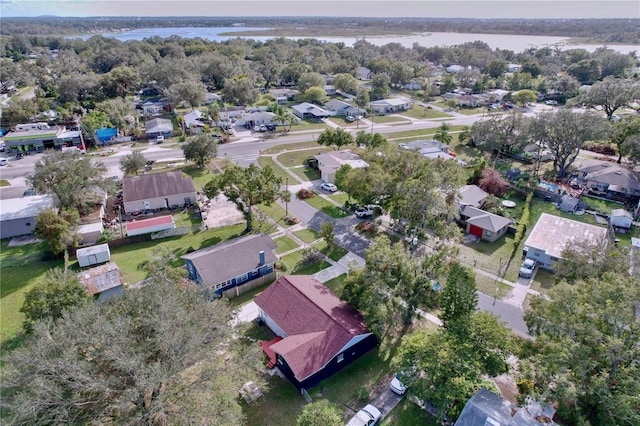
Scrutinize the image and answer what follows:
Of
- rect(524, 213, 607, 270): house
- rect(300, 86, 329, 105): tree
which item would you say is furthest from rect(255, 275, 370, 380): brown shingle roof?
rect(300, 86, 329, 105): tree

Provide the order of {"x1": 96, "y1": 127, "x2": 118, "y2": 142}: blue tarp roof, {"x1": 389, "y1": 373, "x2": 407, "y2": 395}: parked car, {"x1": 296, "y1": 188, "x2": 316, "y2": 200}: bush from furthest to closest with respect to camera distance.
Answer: {"x1": 96, "y1": 127, "x2": 118, "y2": 142}: blue tarp roof, {"x1": 296, "y1": 188, "x2": 316, "y2": 200}: bush, {"x1": 389, "y1": 373, "x2": 407, "y2": 395}: parked car

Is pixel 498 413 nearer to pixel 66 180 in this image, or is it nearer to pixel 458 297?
pixel 458 297

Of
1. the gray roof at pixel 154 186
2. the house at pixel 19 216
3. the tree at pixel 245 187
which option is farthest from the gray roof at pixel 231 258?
the house at pixel 19 216

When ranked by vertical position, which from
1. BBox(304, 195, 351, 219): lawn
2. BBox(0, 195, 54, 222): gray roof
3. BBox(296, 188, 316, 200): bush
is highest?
BBox(0, 195, 54, 222): gray roof

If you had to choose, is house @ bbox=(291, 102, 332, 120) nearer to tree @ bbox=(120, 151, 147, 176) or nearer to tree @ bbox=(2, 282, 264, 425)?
tree @ bbox=(120, 151, 147, 176)

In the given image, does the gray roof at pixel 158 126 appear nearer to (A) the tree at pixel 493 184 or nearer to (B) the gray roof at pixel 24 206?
(B) the gray roof at pixel 24 206

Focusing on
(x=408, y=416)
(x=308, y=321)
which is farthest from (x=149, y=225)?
(x=408, y=416)

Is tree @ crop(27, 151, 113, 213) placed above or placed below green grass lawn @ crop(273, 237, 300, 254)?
above
